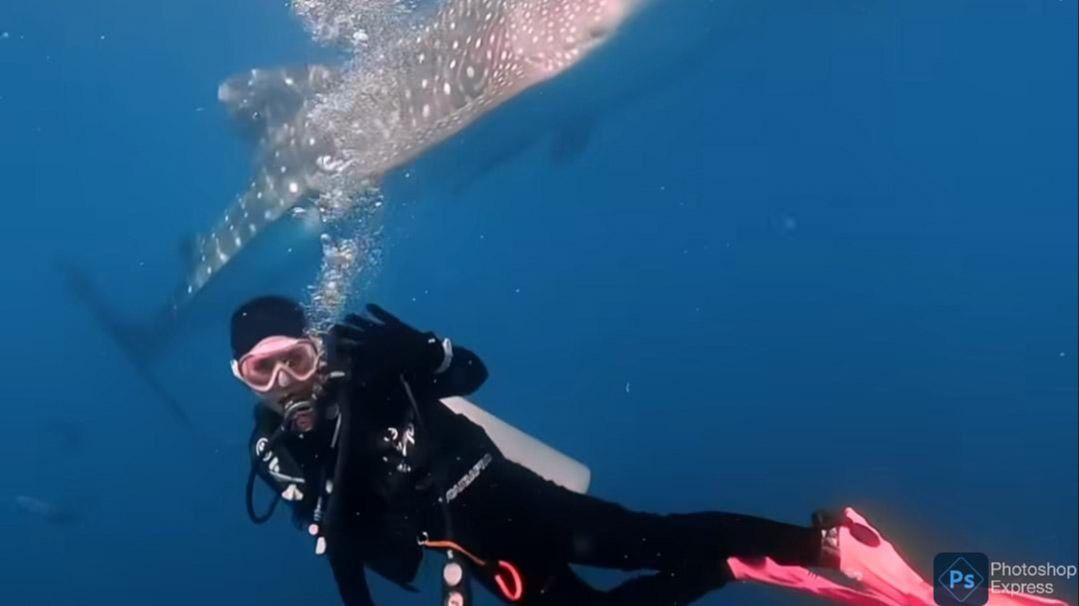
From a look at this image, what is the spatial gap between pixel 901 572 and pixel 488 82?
175 inches

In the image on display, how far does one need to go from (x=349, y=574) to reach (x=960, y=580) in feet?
10.2

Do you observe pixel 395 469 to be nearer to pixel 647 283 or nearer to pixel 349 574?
pixel 349 574

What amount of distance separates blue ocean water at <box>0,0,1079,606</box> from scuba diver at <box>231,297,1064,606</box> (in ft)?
16.2

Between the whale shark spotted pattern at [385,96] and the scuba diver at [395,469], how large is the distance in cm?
341

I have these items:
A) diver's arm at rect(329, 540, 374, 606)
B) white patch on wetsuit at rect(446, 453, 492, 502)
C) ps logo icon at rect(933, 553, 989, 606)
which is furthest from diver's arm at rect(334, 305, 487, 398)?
ps logo icon at rect(933, 553, 989, 606)

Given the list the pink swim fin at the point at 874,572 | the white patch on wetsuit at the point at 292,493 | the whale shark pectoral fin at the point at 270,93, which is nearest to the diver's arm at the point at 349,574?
the white patch on wetsuit at the point at 292,493

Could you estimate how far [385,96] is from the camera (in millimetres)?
7449

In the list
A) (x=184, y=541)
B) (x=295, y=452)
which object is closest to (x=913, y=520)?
(x=295, y=452)

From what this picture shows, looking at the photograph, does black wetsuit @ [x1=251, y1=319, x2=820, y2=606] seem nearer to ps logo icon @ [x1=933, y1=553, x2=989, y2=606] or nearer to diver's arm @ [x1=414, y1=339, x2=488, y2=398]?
diver's arm @ [x1=414, y1=339, x2=488, y2=398]

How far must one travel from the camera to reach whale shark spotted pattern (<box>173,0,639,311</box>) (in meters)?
6.77

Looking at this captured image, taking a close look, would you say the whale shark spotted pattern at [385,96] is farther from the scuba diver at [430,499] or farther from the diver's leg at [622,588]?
the diver's leg at [622,588]

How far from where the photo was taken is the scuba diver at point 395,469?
359 centimetres

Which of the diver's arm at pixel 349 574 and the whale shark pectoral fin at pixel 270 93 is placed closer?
the diver's arm at pixel 349 574

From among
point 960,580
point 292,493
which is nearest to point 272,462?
point 292,493
